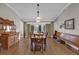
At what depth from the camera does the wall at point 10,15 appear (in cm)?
329

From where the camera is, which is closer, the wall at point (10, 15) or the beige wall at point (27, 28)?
the wall at point (10, 15)

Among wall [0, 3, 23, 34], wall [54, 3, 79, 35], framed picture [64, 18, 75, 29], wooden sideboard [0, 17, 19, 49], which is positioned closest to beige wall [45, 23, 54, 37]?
wall [54, 3, 79, 35]

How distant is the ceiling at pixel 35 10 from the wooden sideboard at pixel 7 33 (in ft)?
1.09

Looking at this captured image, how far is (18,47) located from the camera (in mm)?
3463

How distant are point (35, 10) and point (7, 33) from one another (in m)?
0.96

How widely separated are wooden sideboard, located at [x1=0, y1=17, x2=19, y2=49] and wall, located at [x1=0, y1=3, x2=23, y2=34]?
89mm

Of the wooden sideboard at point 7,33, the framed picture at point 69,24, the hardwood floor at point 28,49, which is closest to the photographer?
the hardwood floor at point 28,49

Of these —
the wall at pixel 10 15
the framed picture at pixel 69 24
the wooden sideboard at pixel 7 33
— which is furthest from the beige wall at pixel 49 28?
the wooden sideboard at pixel 7 33

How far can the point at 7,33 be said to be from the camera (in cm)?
374

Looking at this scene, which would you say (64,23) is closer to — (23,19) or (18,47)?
(23,19)

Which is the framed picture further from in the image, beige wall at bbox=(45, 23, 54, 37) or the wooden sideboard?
the wooden sideboard

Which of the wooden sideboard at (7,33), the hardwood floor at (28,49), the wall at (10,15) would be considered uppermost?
the wall at (10,15)

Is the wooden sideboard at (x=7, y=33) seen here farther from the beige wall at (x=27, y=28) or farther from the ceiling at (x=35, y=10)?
the ceiling at (x=35, y=10)

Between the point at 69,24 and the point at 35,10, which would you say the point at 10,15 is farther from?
the point at 69,24
